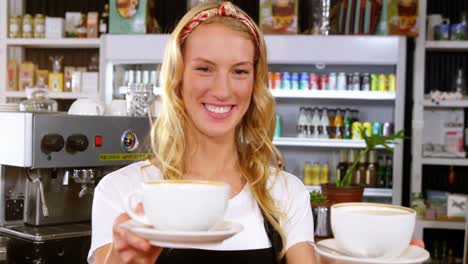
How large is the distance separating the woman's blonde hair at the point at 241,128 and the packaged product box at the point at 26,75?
175 inches

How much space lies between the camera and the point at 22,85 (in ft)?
19.1

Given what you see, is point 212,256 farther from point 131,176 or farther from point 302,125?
point 302,125

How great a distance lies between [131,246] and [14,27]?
5.19m

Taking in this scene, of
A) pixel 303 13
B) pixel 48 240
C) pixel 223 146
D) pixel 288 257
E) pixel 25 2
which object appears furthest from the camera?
pixel 25 2

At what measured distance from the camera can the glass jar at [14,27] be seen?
5777 millimetres

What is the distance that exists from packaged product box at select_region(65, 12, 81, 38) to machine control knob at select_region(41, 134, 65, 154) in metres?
3.62

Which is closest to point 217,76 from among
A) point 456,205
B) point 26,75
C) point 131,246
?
point 131,246

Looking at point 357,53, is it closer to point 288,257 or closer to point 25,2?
point 25,2

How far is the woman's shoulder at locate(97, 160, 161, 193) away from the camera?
1.48 meters

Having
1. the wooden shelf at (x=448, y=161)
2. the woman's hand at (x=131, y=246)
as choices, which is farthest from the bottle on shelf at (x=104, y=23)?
the woman's hand at (x=131, y=246)

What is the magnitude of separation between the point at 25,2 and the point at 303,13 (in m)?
2.57

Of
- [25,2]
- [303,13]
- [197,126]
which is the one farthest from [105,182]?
[25,2]

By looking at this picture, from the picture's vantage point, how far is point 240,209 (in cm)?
155

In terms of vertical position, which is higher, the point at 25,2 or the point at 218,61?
the point at 25,2
